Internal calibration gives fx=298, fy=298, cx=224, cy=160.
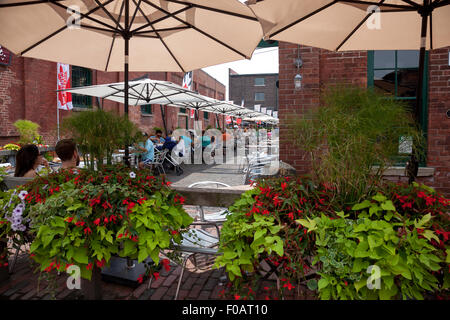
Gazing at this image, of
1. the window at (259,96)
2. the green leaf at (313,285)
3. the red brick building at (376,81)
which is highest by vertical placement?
the window at (259,96)

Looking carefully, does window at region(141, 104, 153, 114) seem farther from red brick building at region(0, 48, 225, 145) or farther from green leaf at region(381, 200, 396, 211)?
green leaf at region(381, 200, 396, 211)

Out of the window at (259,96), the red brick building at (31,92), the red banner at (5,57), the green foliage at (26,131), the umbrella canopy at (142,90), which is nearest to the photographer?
the green foliage at (26,131)

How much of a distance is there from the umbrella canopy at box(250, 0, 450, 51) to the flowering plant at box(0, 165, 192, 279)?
1729mm

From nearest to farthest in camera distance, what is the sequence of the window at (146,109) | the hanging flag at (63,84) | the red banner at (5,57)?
the red banner at (5,57), the hanging flag at (63,84), the window at (146,109)

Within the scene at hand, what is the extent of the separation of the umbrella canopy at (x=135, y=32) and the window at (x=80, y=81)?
31.0ft

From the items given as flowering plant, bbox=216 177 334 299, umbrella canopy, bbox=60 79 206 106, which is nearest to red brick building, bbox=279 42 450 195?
flowering plant, bbox=216 177 334 299

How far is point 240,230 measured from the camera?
1.69 meters

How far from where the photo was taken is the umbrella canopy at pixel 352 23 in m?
2.46

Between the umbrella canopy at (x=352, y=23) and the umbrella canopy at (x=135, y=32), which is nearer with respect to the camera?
the umbrella canopy at (x=352, y=23)

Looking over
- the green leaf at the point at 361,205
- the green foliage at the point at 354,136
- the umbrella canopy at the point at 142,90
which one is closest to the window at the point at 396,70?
the green foliage at the point at 354,136

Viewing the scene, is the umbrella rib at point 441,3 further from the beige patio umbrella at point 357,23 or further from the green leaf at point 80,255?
the green leaf at point 80,255

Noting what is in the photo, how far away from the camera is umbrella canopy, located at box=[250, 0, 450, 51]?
8.09 feet

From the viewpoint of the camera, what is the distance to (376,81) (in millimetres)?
4840
